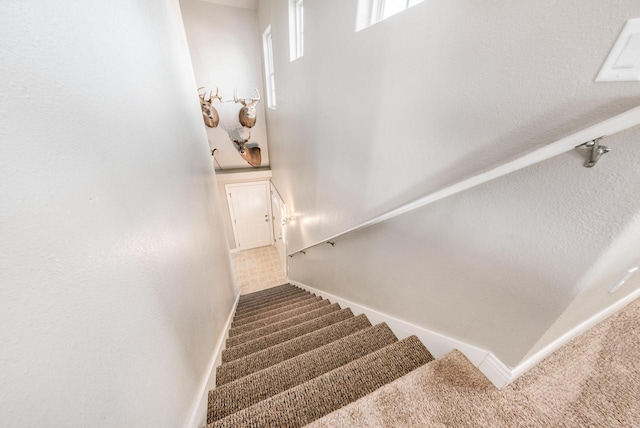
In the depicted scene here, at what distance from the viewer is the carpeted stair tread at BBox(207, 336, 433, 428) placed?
38.4 inches

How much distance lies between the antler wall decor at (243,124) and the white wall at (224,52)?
0.47 feet

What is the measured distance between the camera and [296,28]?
259 centimetres

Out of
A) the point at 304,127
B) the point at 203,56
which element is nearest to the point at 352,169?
the point at 304,127

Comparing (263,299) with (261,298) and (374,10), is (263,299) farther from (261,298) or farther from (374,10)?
(374,10)

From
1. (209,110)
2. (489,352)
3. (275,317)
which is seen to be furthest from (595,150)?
(209,110)

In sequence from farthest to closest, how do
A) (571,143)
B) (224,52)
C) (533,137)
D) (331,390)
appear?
(224,52), (331,390), (533,137), (571,143)

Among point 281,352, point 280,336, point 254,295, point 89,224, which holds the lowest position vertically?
point 254,295

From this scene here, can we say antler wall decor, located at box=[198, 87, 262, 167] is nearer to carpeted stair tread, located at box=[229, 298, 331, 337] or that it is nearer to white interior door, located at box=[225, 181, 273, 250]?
white interior door, located at box=[225, 181, 273, 250]

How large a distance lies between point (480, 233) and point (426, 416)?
78 centimetres

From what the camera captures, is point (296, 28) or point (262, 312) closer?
point (296, 28)

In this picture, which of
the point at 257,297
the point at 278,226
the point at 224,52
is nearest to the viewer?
the point at 257,297

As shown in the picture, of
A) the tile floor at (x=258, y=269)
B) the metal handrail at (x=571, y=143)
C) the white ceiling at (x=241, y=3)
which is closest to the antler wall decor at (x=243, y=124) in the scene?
the white ceiling at (x=241, y=3)

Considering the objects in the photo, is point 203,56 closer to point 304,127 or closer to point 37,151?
point 304,127

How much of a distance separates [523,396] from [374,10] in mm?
2099
